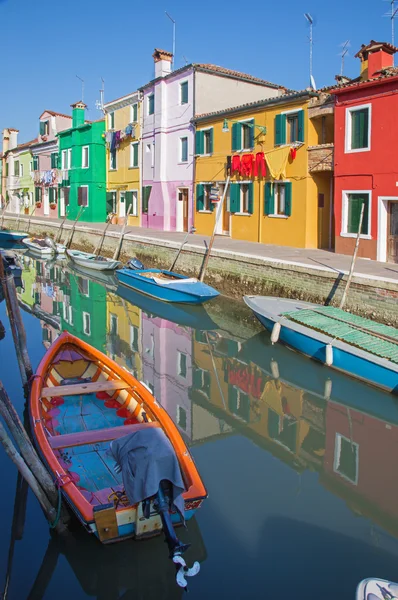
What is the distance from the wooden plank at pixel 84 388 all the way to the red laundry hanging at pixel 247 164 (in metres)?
15.8

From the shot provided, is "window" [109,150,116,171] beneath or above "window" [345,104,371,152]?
above

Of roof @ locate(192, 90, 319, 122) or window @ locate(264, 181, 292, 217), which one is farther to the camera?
window @ locate(264, 181, 292, 217)

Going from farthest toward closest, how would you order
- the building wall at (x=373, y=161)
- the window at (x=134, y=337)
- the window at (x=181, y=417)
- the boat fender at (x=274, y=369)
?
the building wall at (x=373, y=161)
the window at (x=134, y=337)
the boat fender at (x=274, y=369)
the window at (x=181, y=417)

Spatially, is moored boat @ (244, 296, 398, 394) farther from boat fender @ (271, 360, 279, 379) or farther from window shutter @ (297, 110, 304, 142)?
window shutter @ (297, 110, 304, 142)

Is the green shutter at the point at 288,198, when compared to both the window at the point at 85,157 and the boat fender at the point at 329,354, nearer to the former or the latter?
the boat fender at the point at 329,354

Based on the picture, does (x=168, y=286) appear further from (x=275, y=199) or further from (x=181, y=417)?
(x=181, y=417)

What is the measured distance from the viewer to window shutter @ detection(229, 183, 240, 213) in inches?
933

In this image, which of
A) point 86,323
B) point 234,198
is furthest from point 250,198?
point 86,323

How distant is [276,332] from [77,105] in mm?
30634

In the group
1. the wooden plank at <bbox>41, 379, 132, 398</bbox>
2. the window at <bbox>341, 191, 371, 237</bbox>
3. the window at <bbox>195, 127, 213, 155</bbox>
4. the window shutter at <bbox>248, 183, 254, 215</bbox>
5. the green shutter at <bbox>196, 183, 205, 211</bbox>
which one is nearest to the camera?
the wooden plank at <bbox>41, 379, 132, 398</bbox>

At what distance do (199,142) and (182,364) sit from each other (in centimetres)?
1585

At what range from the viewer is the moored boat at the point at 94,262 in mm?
24109

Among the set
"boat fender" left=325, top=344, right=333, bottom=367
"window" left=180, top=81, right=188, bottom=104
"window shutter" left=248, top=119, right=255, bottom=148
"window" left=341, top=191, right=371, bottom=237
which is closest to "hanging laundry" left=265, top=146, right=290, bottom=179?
"window shutter" left=248, top=119, right=255, bottom=148

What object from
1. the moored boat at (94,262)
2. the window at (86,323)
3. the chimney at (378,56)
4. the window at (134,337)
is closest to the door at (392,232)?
the chimney at (378,56)
